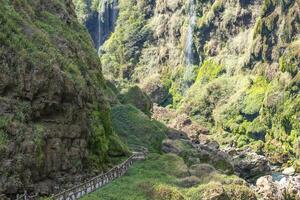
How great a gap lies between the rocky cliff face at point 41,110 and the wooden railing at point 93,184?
147 cm

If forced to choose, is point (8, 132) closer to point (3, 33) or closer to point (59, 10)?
point (3, 33)

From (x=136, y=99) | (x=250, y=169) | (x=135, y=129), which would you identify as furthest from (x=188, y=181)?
(x=136, y=99)

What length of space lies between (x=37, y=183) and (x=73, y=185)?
4993mm

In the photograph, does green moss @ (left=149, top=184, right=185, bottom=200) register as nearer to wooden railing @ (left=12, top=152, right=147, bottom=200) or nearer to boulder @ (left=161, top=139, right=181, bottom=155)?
wooden railing @ (left=12, top=152, right=147, bottom=200)

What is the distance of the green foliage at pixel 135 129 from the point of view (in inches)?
3561

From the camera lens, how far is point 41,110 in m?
44.1

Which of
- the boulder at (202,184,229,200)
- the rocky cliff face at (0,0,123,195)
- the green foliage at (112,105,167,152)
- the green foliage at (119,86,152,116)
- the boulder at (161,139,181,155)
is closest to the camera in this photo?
the rocky cliff face at (0,0,123,195)

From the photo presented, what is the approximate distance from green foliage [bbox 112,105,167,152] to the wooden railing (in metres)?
23.3

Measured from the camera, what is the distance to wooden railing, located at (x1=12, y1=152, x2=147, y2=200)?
39500 millimetres

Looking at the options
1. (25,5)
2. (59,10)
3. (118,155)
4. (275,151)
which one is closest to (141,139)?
(118,155)

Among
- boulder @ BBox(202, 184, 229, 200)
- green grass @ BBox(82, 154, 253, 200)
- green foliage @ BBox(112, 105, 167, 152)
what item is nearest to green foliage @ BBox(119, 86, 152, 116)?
green foliage @ BBox(112, 105, 167, 152)

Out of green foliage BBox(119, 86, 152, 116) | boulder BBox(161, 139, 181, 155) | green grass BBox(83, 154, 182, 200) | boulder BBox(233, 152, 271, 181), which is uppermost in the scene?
green foliage BBox(119, 86, 152, 116)

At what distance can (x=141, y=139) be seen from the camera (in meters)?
91.9

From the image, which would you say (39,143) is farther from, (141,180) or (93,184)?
(141,180)
